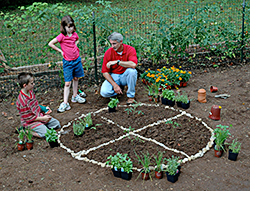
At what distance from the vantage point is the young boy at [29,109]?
4555 millimetres

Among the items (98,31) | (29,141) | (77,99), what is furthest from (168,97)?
(29,141)

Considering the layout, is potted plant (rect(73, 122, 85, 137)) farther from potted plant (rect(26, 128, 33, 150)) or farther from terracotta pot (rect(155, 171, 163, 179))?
terracotta pot (rect(155, 171, 163, 179))

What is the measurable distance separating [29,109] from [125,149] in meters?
1.55

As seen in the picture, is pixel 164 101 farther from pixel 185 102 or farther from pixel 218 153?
pixel 218 153

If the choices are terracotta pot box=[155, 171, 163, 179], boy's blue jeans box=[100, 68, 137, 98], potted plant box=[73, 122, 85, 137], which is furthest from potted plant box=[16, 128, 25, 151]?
terracotta pot box=[155, 171, 163, 179]

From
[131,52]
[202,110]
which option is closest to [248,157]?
[202,110]

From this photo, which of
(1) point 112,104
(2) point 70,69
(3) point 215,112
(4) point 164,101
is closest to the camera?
(3) point 215,112

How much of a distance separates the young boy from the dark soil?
0.69ft

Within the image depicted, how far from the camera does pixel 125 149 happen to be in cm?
440

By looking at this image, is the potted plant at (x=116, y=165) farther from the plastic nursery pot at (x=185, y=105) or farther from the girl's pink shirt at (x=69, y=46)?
the girl's pink shirt at (x=69, y=46)

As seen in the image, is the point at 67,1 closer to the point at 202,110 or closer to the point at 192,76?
the point at 192,76

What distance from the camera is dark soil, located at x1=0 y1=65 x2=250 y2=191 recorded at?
146 inches

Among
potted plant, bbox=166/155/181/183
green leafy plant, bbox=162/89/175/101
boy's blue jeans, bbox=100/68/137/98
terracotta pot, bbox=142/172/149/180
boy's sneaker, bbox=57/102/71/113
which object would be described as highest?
boy's blue jeans, bbox=100/68/137/98

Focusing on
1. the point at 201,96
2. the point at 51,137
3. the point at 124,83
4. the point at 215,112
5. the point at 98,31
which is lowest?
the point at 51,137
